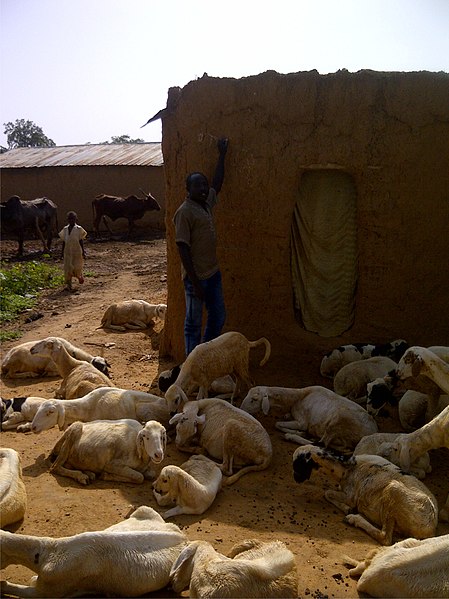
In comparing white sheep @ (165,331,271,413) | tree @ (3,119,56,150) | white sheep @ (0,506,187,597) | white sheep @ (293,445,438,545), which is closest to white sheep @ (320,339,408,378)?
white sheep @ (165,331,271,413)

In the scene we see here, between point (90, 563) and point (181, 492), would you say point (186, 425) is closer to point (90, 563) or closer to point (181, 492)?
point (181, 492)

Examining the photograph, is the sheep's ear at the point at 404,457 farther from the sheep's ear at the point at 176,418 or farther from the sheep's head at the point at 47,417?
the sheep's head at the point at 47,417

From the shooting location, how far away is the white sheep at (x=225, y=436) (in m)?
5.39

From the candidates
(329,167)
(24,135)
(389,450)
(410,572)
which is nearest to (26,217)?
(329,167)

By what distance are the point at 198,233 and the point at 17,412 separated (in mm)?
2817

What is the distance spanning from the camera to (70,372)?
7527 mm

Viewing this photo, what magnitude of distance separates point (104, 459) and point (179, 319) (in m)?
3.19

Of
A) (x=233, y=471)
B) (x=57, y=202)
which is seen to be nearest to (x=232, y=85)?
(x=233, y=471)

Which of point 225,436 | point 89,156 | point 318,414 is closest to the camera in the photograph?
point 225,436

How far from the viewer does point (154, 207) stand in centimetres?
2259

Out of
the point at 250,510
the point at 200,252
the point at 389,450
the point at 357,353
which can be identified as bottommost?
the point at 250,510

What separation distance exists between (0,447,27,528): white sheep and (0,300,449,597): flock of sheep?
0.04ft

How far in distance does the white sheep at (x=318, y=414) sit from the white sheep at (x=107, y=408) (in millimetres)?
987

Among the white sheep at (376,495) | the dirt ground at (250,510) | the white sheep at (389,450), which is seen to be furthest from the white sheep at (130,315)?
the white sheep at (376,495)
